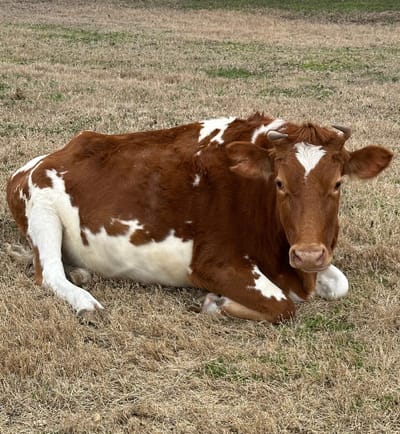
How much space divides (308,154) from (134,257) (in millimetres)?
1742

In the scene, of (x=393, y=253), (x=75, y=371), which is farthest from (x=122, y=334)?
(x=393, y=253)

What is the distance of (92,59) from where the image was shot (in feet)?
64.6

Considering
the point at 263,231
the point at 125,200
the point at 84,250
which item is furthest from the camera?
the point at 84,250

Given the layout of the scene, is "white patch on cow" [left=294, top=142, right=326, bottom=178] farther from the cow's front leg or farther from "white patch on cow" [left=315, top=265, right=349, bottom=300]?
"white patch on cow" [left=315, top=265, right=349, bottom=300]

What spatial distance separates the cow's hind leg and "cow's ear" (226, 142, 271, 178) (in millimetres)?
1502

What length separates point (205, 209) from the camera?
5.50 metres

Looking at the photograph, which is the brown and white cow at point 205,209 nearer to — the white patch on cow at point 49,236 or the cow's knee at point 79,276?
the white patch on cow at point 49,236

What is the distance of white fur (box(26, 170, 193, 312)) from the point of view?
552cm

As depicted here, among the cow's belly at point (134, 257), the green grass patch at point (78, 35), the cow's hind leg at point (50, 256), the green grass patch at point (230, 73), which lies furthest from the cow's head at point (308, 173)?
the green grass patch at point (78, 35)

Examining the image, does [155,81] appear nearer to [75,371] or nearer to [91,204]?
[91,204]

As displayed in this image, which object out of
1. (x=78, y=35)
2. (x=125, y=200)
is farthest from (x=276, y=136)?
(x=78, y=35)

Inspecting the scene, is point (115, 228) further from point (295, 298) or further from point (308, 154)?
point (308, 154)

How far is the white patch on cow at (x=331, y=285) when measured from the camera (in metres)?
5.51

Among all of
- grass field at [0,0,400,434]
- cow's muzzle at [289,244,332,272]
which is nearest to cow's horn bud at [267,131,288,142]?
cow's muzzle at [289,244,332,272]
